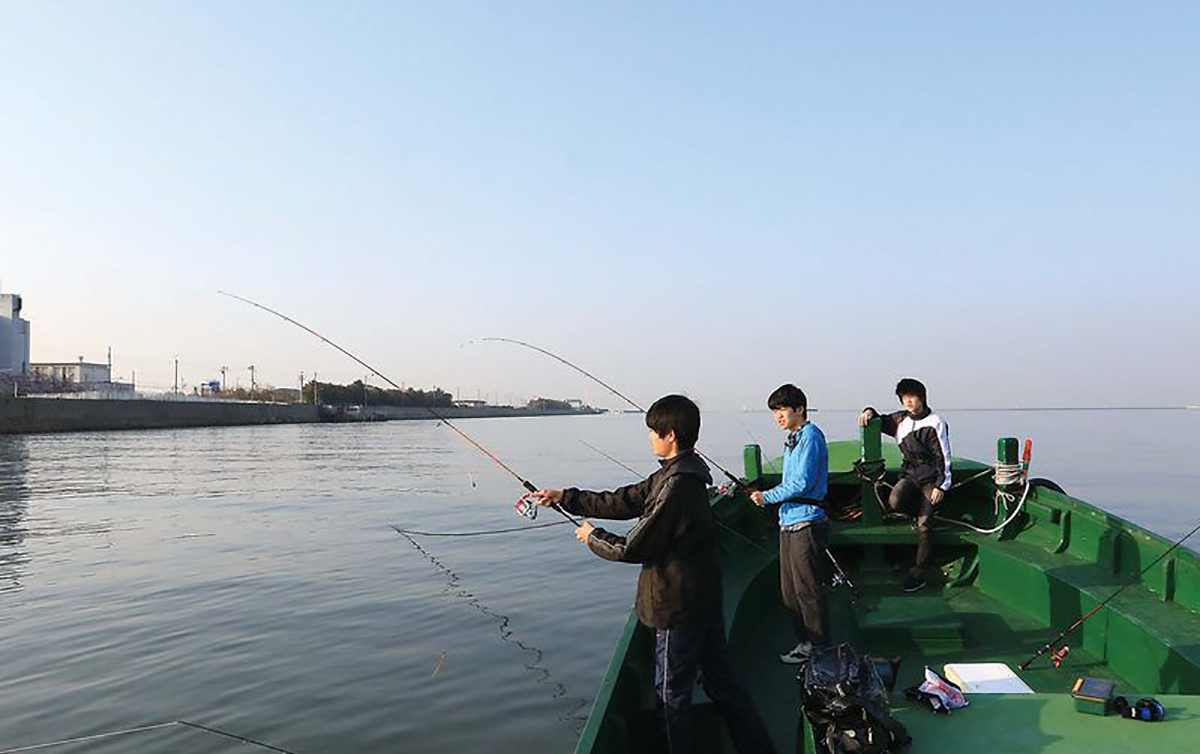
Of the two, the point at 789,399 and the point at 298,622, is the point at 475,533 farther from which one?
the point at 789,399

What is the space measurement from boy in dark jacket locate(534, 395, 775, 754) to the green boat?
0.26 metres

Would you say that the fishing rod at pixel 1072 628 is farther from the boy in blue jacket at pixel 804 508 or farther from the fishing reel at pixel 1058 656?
the boy in blue jacket at pixel 804 508

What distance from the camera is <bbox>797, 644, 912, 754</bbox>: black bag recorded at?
2.66m

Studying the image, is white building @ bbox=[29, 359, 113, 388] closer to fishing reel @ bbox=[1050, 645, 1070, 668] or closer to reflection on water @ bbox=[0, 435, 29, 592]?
reflection on water @ bbox=[0, 435, 29, 592]

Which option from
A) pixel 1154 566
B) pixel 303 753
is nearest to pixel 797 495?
pixel 1154 566

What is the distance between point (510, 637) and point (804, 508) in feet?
16.3

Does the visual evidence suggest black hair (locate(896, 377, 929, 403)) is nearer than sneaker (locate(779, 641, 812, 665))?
No

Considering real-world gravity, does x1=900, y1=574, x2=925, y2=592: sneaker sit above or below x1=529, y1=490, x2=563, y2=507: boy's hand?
below

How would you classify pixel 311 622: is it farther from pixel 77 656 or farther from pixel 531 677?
pixel 531 677

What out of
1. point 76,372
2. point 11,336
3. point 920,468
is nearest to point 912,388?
point 920,468

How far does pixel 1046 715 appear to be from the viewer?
2.78 meters

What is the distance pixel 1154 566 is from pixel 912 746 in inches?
132

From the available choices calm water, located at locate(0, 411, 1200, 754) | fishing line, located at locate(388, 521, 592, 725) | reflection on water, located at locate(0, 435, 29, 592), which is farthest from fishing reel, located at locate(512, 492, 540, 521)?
reflection on water, located at locate(0, 435, 29, 592)

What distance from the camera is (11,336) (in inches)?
2977
